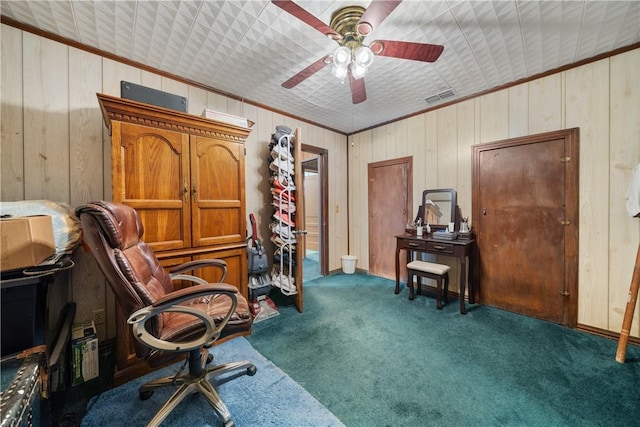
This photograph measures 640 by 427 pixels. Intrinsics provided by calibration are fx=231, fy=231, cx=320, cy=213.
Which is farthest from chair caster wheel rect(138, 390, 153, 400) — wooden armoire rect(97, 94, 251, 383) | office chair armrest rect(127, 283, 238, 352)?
office chair armrest rect(127, 283, 238, 352)

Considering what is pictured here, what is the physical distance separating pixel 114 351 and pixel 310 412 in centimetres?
170

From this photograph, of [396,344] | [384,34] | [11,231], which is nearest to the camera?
[11,231]

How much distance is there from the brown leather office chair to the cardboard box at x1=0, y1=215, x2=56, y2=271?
289 mm

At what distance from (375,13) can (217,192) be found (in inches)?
66.4

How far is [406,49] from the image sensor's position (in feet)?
5.05

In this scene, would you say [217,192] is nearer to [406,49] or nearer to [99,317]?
[99,317]

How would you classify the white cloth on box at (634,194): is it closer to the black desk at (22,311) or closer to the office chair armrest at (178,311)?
the office chair armrest at (178,311)

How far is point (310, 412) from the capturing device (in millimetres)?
1343

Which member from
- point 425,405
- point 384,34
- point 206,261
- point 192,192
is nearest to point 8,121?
point 192,192

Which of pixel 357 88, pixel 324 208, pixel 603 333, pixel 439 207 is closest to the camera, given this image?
pixel 357 88

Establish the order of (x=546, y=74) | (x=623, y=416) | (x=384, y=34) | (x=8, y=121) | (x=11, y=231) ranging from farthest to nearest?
1. (x=546, y=74)
2. (x=384, y=34)
3. (x=8, y=121)
4. (x=623, y=416)
5. (x=11, y=231)

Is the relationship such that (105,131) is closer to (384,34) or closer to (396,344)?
(384,34)

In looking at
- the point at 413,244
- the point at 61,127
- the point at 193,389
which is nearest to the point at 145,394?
the point at 193,389

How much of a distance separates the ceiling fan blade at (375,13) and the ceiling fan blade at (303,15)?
0.82ft
